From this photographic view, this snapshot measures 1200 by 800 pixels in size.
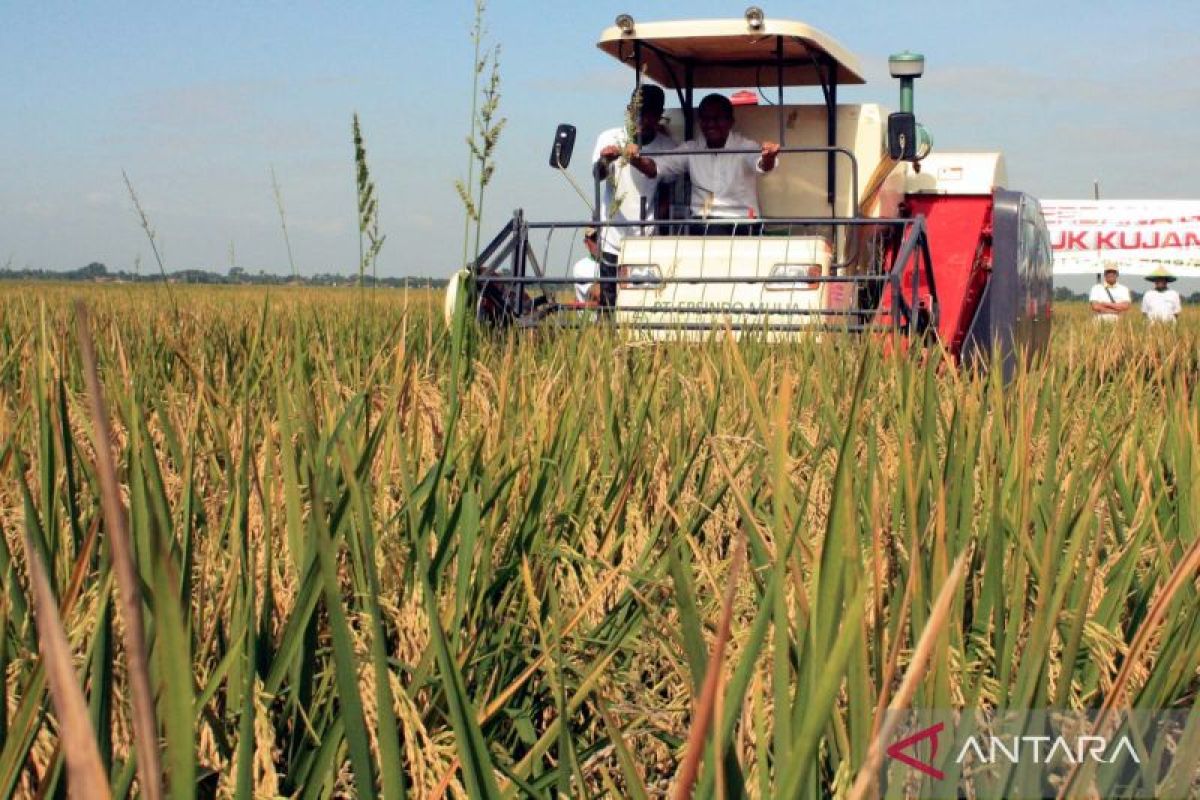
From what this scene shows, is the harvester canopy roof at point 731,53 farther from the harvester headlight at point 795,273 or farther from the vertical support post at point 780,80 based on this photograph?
the harvester headlight at point 795,273

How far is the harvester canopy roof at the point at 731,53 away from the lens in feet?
23.7

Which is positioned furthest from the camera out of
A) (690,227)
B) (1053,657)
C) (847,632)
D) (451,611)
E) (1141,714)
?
(690,227)

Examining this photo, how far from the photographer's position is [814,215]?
25.6ft

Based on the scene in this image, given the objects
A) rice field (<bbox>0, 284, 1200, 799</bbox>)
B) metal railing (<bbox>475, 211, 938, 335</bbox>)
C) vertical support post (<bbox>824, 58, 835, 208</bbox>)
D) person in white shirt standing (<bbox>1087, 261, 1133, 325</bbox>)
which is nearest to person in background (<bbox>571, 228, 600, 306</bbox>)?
metal railing (<bbox>475, 211, 938, 335</bbox>)

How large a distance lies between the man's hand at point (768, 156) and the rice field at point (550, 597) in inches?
170

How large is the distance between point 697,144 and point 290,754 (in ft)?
21.9

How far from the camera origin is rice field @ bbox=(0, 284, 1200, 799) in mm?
955

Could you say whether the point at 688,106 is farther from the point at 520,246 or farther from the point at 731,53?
the point at 520,246

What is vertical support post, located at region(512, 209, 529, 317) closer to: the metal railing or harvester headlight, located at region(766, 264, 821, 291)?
the metal railing

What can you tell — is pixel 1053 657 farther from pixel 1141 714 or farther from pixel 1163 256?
pixel 1163 256

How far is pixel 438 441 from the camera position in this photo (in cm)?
247

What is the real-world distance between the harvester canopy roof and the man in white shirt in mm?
359

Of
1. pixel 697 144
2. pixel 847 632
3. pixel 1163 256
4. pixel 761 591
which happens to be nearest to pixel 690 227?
pixel 697 144

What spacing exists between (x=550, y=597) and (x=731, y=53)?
6754mm
